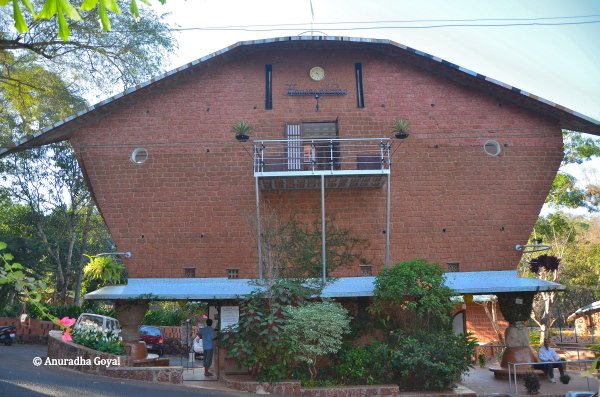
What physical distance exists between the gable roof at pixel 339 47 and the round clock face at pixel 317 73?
688 mm

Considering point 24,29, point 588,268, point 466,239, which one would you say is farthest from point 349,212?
point 588,268

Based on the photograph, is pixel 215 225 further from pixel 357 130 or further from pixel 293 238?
pixel 357 130

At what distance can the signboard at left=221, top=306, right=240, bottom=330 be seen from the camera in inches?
631

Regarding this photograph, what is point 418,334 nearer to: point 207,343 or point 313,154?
point 313,154

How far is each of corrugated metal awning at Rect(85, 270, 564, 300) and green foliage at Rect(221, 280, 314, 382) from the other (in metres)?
0.83

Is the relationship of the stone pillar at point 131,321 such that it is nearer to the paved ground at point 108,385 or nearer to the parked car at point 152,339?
the paved ground at point 108,385

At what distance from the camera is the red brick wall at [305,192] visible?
667 inches

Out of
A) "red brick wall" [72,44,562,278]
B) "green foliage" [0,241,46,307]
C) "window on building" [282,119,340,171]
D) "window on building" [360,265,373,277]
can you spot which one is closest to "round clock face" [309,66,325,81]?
"red brick wall" [72,44,562,278]

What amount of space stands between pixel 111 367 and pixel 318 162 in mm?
7908

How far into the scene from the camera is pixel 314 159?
53.2ft

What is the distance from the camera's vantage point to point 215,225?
1694 centimetres

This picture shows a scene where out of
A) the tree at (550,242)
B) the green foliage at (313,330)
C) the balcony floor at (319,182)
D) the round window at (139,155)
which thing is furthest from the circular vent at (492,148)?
the round window at (139,155)

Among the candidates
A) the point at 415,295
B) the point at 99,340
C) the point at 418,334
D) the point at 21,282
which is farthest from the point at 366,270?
the point at 21,282

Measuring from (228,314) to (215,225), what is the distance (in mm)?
2725
